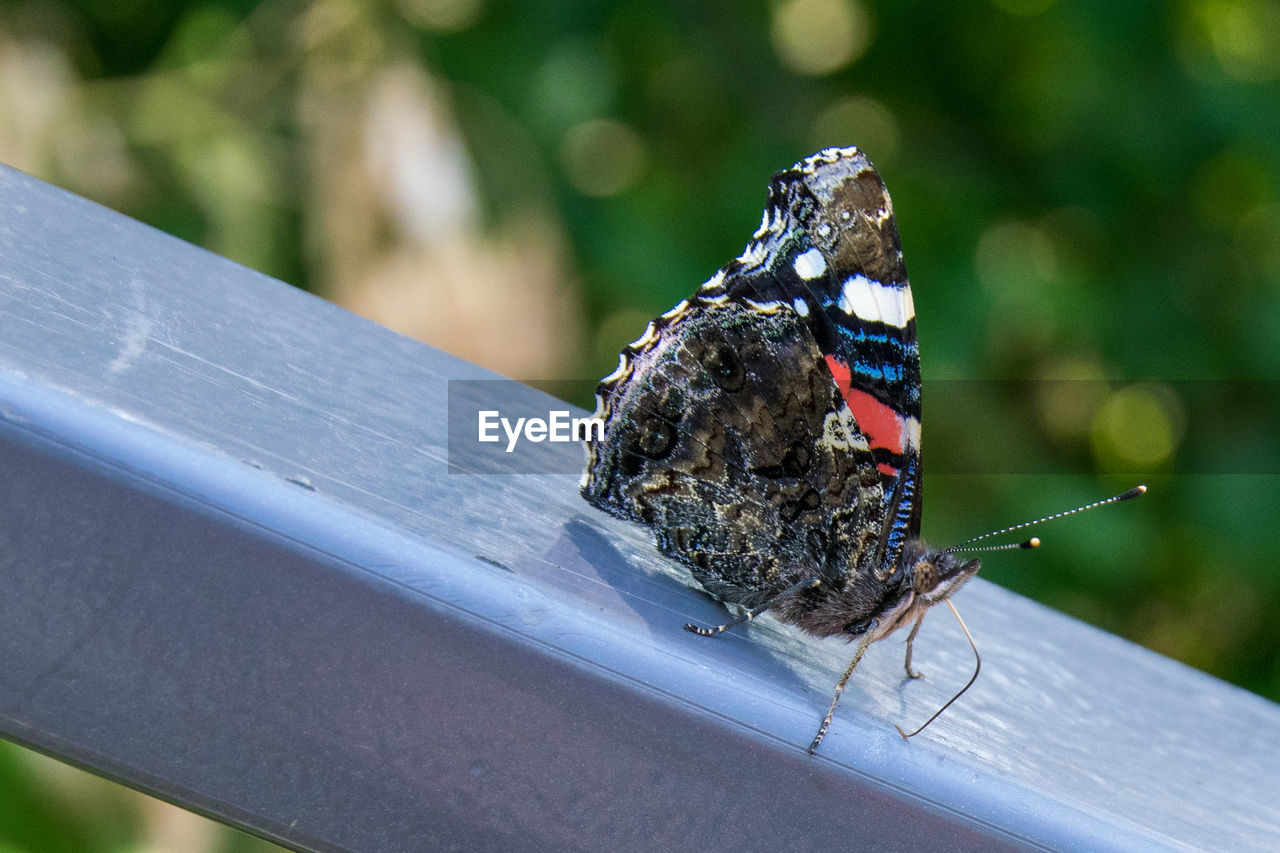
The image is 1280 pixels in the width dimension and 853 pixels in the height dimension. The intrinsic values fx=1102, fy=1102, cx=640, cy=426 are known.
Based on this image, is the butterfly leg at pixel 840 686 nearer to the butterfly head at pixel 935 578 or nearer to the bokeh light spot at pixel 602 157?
the butterfly head at pixel 935 578

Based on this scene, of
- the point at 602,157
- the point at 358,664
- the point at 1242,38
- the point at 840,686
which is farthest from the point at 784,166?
the point at 358,664

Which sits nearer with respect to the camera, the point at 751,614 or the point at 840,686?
the point at 840,686

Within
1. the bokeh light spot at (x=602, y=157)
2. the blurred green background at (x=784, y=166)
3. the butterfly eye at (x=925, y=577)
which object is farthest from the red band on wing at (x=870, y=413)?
the bokeh light spot at (x=602, y=157)

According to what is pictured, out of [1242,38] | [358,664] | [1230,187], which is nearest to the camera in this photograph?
[358,664]

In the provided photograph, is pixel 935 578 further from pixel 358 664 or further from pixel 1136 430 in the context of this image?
pixel 1136 430

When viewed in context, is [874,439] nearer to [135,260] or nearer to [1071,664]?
[1071,664]

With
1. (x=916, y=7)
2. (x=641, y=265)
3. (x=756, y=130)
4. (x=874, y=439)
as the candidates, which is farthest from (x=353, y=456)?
(x=916, y=7)

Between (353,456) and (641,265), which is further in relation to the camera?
(641,265)

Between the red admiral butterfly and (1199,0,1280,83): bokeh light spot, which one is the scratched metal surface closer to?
the red admiral butterfly
